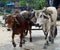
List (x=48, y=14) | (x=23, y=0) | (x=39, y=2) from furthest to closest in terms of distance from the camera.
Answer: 1. (x=23, y=0)
2. (x=39, y=2)
3. (x=48, y=14)

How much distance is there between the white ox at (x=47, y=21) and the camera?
416 inches

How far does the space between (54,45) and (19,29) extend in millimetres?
1779

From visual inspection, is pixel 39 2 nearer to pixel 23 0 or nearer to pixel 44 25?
pixel 23 0

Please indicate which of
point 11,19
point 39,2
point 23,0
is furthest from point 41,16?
point 23,0

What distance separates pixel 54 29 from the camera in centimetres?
1214

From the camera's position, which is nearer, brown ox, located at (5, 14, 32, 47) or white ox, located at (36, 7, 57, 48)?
brown ox, located at (5, 14, 32, 47)

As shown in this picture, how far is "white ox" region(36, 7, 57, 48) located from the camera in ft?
34.6

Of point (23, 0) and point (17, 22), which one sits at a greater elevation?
point (17, 22)

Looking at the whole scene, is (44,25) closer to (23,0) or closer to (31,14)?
(31,14)

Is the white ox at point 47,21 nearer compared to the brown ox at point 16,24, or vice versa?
the brown ox at point 16,24

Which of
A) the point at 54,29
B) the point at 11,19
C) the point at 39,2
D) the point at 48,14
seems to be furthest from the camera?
the point at 39,2

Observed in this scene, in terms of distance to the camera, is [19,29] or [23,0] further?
[23,0]

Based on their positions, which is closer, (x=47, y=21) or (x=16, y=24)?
(x=16, y=24)

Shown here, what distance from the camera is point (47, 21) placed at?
10.8 meters
